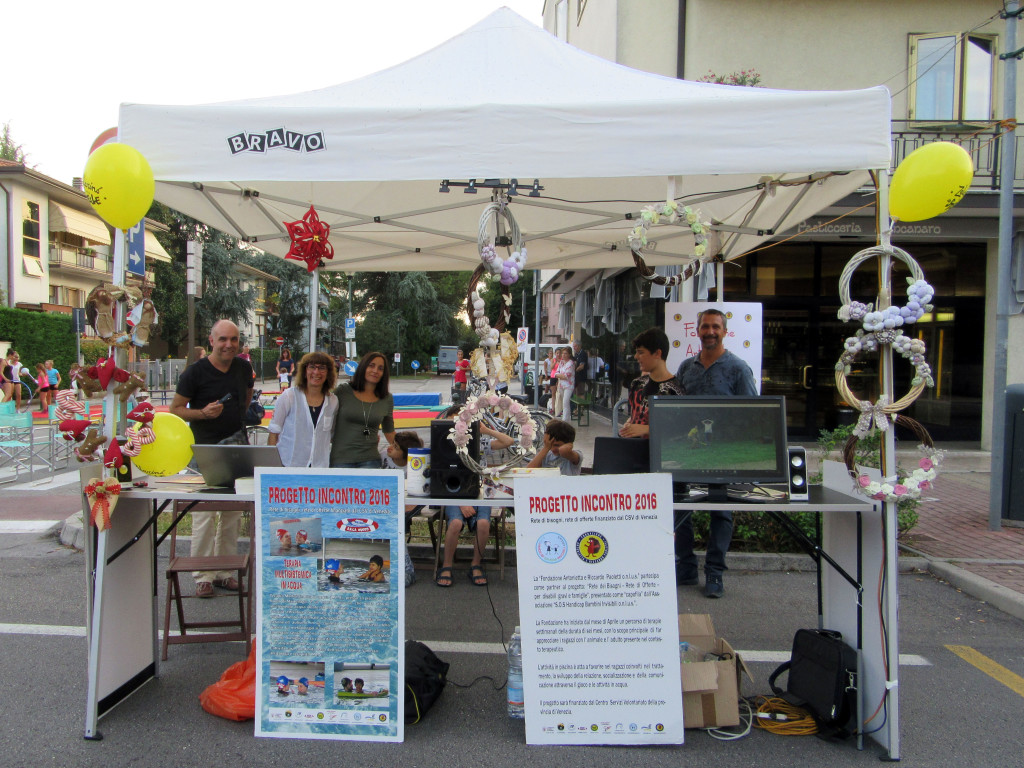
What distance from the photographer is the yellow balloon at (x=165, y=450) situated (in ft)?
10.8

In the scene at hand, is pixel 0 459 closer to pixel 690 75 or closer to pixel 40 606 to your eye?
pixel 40 606

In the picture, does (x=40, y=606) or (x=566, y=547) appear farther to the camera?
(x=40, y=606)

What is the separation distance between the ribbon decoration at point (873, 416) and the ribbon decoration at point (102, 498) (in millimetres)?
3457

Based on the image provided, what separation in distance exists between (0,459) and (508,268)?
1119 cm

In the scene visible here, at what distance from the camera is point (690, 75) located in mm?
10742

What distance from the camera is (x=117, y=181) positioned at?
10.2 ft

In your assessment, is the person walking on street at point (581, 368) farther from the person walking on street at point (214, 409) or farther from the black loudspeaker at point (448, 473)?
the black loudspeaker at point (448, 473)

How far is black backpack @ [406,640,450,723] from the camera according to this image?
3.19 meters

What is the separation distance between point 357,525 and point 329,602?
37 centimetres

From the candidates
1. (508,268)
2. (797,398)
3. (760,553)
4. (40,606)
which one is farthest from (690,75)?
(40,606)

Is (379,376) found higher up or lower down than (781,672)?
higher up

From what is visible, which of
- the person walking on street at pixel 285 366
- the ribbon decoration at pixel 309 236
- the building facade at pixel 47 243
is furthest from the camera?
the building facade at pixel 47 243

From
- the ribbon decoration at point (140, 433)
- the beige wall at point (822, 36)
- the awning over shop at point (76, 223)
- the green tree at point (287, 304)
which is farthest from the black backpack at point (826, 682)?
the green tree at point (287, 304)

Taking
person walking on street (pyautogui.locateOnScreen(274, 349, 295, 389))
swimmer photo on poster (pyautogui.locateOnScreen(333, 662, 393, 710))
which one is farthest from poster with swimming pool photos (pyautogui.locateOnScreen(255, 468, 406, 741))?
person walking on street (pyautogui.locateOnScreen(274, 349, 295, 389))
